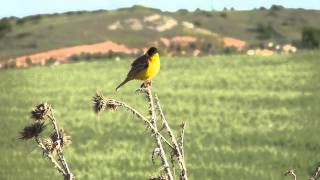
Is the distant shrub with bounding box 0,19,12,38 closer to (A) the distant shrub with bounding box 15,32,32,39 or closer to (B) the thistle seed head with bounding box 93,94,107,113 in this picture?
(A) the distant shrub with bounding box 15,32,32,39

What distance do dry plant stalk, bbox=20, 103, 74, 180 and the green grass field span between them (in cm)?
1000

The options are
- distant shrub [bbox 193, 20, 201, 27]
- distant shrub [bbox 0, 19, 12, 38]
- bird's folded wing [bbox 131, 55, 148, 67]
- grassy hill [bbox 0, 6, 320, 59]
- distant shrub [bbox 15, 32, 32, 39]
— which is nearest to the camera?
bird's folded wing [bbox 131, 55, 148, 67]

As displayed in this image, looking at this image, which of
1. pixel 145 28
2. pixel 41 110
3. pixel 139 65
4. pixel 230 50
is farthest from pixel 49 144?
pixel 145 28

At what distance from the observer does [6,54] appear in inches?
2594

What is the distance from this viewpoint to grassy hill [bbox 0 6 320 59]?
68.4 metres

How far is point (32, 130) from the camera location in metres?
3.70

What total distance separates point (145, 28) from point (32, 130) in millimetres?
67283

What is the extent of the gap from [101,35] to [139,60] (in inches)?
2499

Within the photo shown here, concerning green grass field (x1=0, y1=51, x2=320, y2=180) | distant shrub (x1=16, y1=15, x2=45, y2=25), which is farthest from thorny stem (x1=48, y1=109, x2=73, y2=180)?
distant shrub (x1=16, y1=15, x2=45, y2=25)

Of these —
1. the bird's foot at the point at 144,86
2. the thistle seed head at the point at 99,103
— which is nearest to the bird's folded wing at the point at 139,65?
the bird's foot at the point at 144,86

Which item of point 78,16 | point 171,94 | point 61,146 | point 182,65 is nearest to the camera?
point 61,146

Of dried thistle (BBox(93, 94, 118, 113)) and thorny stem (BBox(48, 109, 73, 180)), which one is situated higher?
dried thistle (BBox(93, 94, 118, 113))

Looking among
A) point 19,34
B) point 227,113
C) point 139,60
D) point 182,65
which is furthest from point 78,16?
point 139,60

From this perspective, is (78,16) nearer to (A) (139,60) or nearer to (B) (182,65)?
(B) (182,65)
